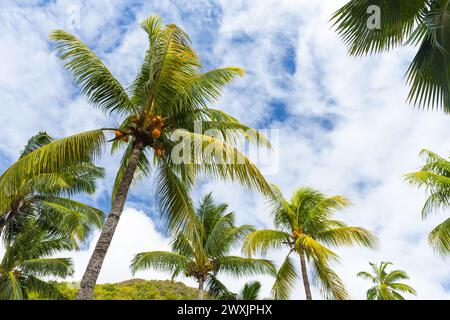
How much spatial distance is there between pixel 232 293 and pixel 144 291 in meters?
23.6

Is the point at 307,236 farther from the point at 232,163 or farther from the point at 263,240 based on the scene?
the point at 232,163

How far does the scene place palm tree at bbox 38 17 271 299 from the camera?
771 centimetres

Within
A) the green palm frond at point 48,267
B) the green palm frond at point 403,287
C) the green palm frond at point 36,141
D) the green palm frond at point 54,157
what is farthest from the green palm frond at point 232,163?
the green palm frond at point 403,287

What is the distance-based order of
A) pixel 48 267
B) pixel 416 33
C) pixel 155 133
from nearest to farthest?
1. pixel 416 33
2. pixel 155 133
3. pixel 48 267

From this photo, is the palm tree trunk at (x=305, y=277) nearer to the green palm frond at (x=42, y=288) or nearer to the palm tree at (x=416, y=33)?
the palm tree at (x=416, y=33)

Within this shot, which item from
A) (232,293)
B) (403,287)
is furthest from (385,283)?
(232,293)

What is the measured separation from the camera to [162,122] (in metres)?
8.71

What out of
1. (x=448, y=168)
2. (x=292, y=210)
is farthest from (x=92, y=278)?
(x=448, y=168)

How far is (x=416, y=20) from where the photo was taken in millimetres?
6281

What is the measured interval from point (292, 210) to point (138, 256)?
7.07m
